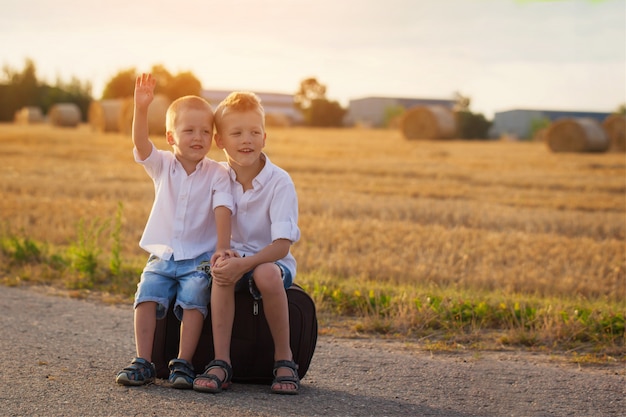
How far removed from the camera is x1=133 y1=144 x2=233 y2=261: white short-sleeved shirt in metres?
4.08

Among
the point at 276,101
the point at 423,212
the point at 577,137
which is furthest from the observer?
the point at 276,101

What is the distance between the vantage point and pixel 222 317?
12.7 ft

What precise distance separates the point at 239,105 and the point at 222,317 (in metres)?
0.97

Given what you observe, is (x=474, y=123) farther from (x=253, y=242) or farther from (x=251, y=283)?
(x=251, y=283)

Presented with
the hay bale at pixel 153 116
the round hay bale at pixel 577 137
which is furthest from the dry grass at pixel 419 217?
the hay bale at pixel 153 116

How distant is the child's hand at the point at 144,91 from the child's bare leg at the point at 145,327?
36.0 inches

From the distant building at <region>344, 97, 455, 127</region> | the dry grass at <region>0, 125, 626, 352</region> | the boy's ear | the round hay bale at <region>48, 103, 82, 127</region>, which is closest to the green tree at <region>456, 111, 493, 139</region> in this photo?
the round hay bale at <region>48, 103, 82, 127</region>

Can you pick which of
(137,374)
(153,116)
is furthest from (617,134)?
(137,374)

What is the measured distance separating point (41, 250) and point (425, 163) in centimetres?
1251

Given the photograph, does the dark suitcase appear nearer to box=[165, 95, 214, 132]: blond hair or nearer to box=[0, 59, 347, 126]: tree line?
box=[165, 95, 214, 132]: blond hair

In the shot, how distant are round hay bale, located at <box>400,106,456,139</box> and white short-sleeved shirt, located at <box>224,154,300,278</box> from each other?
84.7 ft

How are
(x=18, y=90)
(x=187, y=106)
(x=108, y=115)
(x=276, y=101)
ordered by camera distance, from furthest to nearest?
(x=276, y=101) → (x=18, y=90) → (x=108, y=115) → (x=187, y=106)

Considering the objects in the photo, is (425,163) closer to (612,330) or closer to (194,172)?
(612,330)

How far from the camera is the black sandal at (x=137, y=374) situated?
147 inches
